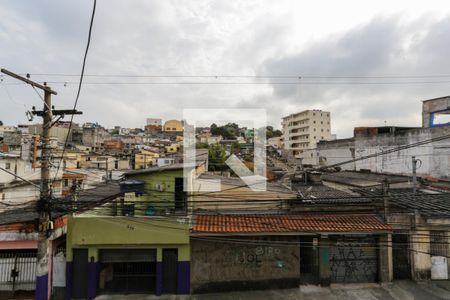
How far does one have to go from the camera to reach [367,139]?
29219 mm

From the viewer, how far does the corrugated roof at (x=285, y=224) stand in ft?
35.4

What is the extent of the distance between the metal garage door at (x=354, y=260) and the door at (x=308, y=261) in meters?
0.76

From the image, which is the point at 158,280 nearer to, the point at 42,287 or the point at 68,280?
the point at 68,280

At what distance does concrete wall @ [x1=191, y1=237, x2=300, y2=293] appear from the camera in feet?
36.9

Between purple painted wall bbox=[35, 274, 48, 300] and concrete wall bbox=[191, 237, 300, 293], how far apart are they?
212 inches

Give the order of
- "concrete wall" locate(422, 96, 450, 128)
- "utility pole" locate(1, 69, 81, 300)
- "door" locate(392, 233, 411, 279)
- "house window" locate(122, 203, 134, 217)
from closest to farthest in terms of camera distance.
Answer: "utility pole" locate(1, 69, 81, 300) → "house window" locate(122, 203, 134, 217) → "door" locate(392, 233, 411, 279) → "concrete wall" locate(422, 96, 450, 128)

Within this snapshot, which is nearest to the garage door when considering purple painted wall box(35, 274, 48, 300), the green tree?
purple painted wall box(35, 274, 48, 300)

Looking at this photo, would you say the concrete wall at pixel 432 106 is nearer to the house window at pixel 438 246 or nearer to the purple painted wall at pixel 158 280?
the house window at pixel 438 246

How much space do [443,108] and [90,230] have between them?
98.4ft

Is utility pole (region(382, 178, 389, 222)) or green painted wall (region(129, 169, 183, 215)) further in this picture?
green painted wall (region(129, 169, 183, 215))

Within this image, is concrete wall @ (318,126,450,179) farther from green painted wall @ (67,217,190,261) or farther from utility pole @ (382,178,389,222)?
green painted wall @ (67,217,190,261)

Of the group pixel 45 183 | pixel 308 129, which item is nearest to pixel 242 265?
pixel 45 183

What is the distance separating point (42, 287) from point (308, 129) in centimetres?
5761

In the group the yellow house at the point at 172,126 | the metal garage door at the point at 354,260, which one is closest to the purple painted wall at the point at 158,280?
the metal garage door at the point at 354,260
